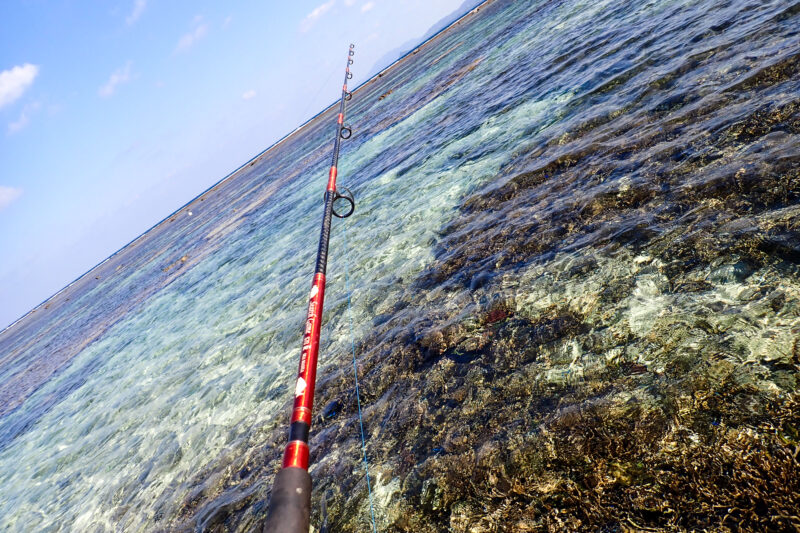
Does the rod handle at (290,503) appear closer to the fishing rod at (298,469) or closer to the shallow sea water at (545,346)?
the fishing rod at (298,469)

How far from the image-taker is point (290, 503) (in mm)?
2135

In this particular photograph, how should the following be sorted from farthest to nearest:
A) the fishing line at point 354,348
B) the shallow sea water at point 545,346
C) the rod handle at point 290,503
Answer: the fishing line at point 354,348 → the shallow sea water at point 545,346 → the rod handle at point 290,503

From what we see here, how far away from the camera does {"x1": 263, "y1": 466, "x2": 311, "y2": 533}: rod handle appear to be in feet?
6.68

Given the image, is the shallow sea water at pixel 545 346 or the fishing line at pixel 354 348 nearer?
the shallow sea water at pixel 545 346

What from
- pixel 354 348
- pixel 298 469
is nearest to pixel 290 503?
pixel 298 469

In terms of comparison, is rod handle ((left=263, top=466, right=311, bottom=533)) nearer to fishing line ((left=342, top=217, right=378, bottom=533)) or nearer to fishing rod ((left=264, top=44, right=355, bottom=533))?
fishing rod ((left=264, top=44, right=355, bottom=533))

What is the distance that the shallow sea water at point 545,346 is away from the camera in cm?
229

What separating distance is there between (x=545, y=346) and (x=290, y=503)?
225cm

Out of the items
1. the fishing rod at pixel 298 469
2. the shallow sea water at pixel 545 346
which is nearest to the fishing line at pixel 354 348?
the shallow sea water at pixel 545 346

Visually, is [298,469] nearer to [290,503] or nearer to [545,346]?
[290,503]

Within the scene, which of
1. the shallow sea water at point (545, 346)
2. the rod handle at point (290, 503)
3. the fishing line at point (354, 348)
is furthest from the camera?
the fishing line at point (354, 348)

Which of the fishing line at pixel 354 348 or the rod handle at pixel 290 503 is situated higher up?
the rod handle at pixel 290 503

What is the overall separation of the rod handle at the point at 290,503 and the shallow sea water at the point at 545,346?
2.95 ft

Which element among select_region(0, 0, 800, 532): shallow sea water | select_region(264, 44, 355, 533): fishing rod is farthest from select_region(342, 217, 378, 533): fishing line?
select_region(264, 44, 355, 533): fishing rod
